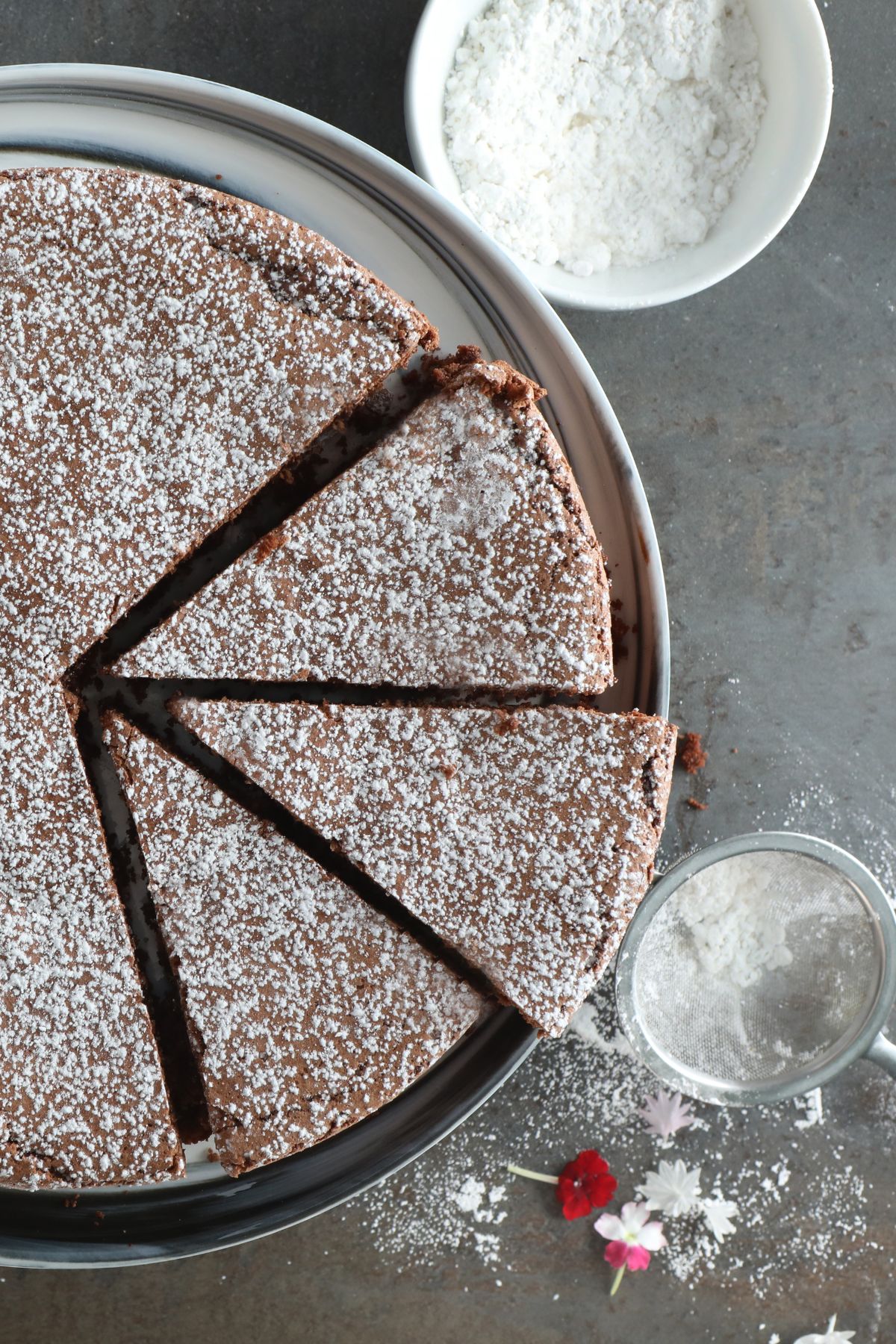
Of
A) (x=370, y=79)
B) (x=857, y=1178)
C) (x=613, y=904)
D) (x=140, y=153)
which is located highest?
(x=370, y=79)

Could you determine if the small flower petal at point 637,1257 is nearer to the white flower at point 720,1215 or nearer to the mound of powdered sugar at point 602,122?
the white flower at point 720,1215

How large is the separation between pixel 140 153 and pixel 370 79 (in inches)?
25.4

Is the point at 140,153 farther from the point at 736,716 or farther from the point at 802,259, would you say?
the point at 736,716

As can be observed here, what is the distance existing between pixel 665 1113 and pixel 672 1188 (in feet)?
0.73

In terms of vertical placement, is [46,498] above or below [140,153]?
below

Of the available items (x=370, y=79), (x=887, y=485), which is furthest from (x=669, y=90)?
(x=887, y=485)

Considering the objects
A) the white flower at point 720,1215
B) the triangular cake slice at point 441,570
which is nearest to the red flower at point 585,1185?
the white flower at point 720,1215

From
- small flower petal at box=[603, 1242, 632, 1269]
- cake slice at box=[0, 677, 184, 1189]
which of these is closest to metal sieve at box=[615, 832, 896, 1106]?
small flower petal at box=[603, 1242, 632, 1269]

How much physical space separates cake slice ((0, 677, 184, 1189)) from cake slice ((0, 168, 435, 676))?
367mm

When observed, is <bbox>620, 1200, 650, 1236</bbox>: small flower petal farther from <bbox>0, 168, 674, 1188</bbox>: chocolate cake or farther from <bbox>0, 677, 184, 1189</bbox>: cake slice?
<bbox>0, 677, 184, 1189</bbox>: cake slice

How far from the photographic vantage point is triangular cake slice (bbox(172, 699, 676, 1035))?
6.82 feet

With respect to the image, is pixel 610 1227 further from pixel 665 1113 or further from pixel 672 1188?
pixel 665 1113

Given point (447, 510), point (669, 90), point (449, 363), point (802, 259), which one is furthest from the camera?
point (802, 259)

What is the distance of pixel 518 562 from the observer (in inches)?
80.8
